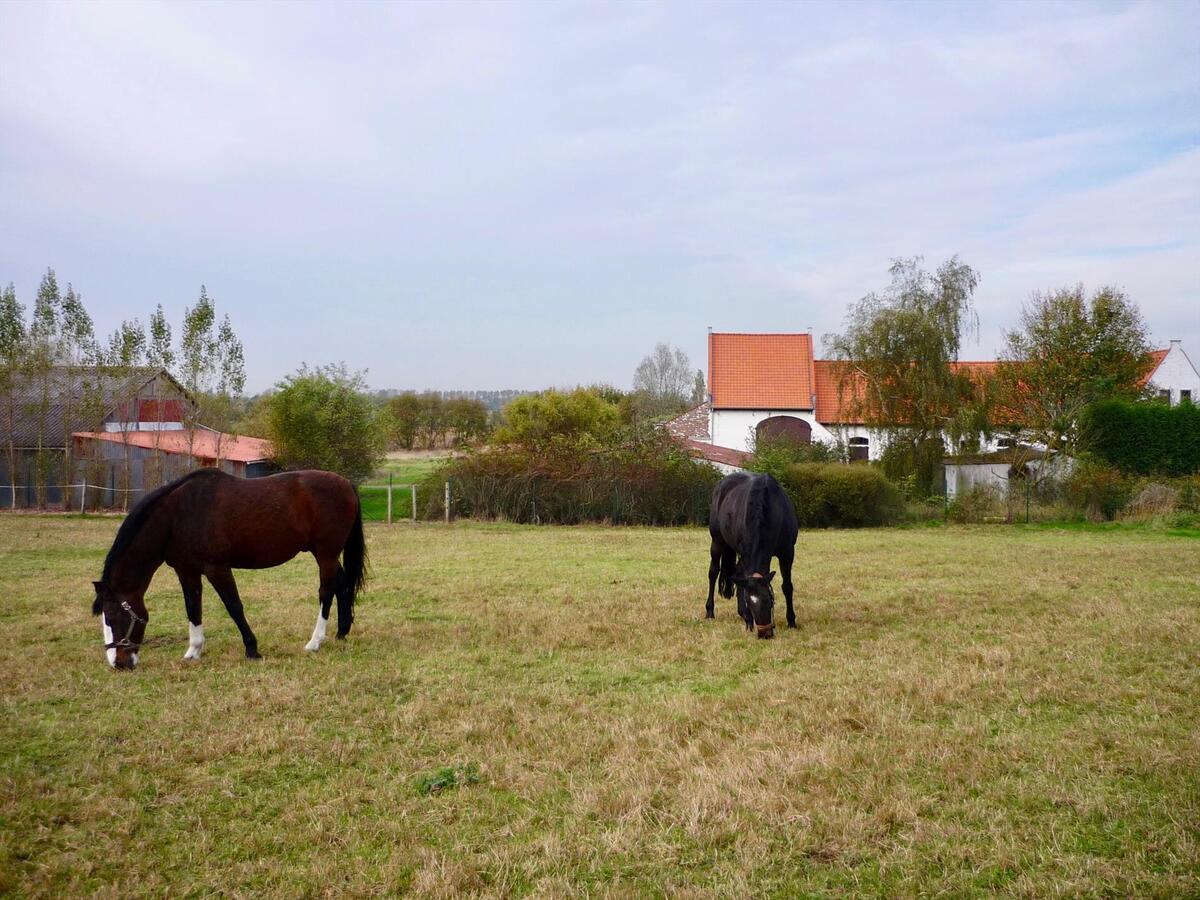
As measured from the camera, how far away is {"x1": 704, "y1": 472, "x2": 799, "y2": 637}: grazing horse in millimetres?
8273

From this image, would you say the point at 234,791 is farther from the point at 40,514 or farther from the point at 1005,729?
the point at 40,514

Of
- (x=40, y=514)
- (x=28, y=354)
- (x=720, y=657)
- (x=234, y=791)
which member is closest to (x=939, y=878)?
(x=234, y=791)

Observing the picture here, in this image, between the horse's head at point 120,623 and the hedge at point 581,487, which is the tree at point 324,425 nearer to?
the hedge at point 581,487

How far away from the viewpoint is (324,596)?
8.24 meters

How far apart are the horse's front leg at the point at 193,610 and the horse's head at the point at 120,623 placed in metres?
0.36

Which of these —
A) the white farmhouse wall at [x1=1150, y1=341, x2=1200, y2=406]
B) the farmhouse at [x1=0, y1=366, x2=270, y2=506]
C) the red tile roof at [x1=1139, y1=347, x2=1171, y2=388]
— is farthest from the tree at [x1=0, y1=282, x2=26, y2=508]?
the white farmhouse wall at [x1=1150, y1=341, x2=1200, y2=406]

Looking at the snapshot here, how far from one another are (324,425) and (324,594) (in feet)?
75.7

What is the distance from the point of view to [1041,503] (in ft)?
78.0

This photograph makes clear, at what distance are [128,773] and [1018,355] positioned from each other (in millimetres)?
33889

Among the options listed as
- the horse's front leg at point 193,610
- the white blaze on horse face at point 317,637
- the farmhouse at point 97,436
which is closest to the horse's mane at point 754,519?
the white blaze on horse face at point 317,637

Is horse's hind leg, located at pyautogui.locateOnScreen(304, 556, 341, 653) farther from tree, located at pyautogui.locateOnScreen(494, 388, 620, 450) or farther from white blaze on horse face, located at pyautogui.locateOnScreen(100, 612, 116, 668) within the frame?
tree, located at pyautogui.locateOnScreen(494, 388, 620, 450)

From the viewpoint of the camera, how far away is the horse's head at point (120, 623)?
7188 mm

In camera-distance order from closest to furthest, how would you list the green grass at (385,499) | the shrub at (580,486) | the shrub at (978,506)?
the shrub at (978,506) → the shrub at (580,486) → the green grass at (385,499)

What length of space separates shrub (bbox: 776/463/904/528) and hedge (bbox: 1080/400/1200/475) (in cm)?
773
